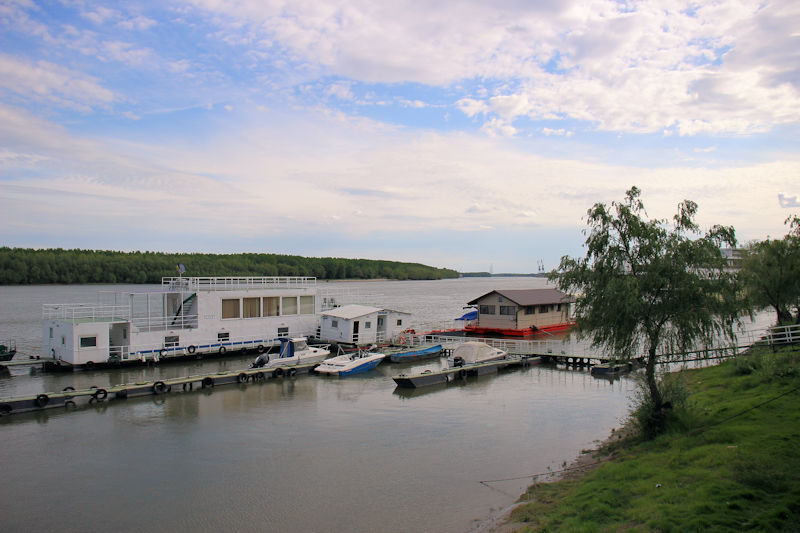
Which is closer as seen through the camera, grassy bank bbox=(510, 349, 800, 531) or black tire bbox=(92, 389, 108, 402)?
grassy bank bbox=(510, 349, 800, 531)

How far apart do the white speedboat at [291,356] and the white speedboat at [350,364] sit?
Result: 1.70m

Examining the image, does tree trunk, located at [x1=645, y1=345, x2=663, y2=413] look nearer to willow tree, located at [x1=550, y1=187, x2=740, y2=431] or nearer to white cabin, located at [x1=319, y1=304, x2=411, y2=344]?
willow tree, located at [x1=550, y1=187, x2=740, y2=431]

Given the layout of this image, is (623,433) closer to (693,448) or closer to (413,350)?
(693,448)

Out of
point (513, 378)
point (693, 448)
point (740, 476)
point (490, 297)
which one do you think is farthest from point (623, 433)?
point (490, 297)

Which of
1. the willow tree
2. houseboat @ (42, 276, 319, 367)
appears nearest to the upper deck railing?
houseboat @ (42, 276, 319, 367)

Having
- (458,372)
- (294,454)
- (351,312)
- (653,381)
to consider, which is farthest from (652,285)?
(351,312)

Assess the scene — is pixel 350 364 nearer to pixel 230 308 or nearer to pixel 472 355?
pixel 472 355

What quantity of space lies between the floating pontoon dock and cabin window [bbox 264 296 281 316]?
9.29 m

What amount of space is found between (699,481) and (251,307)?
115 feet

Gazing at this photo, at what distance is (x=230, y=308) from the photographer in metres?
40.0

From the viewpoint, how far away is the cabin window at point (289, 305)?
42825 millimetres

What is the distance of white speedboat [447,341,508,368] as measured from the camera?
34.0m

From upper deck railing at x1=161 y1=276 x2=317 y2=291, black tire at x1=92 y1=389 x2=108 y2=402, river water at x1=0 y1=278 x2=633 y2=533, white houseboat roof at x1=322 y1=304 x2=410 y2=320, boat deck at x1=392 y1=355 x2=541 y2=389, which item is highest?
upper deck railing at x1=161 y1=276 x2=317 y2=291

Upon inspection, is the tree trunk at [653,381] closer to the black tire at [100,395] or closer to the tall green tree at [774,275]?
the tall green tree at [774,275]
